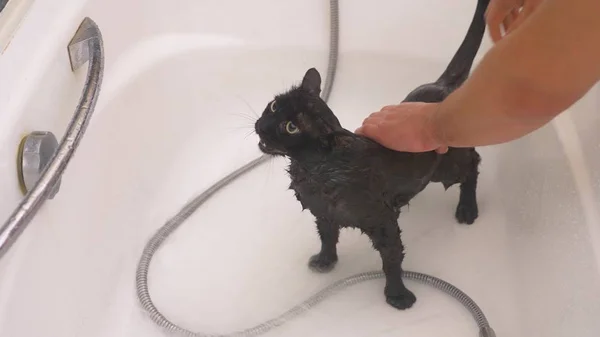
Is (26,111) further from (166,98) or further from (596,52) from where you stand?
(596,52)

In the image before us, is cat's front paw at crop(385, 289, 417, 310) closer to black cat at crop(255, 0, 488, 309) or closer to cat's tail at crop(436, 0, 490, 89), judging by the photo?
black cat at crop(255, 0, 488, 309)

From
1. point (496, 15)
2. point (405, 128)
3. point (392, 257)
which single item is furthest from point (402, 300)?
point (496, 15)

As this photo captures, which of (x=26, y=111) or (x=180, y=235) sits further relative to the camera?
(x=180, y=235)

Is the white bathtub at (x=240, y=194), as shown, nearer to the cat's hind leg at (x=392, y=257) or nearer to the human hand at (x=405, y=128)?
the cat's hind leg at (x=392, y=257)

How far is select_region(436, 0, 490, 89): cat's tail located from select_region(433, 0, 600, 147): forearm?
289mm

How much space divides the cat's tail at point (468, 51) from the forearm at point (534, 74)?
29 cm

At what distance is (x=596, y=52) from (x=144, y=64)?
0.78 m

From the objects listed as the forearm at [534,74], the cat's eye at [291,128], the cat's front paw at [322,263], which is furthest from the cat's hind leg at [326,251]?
the forearm at [534,74]

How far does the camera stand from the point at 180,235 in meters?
1.08

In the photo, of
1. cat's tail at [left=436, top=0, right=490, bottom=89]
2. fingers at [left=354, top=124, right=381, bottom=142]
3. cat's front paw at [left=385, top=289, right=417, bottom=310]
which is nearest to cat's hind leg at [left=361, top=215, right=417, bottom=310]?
cat's front paw at [left=385, top=289, right=417, bottom=310]

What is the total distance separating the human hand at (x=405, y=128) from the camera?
0.72 m

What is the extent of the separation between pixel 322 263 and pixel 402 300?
140mm

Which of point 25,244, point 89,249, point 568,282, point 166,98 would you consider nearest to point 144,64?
point 166,98

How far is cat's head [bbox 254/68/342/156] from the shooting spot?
2.48ft
